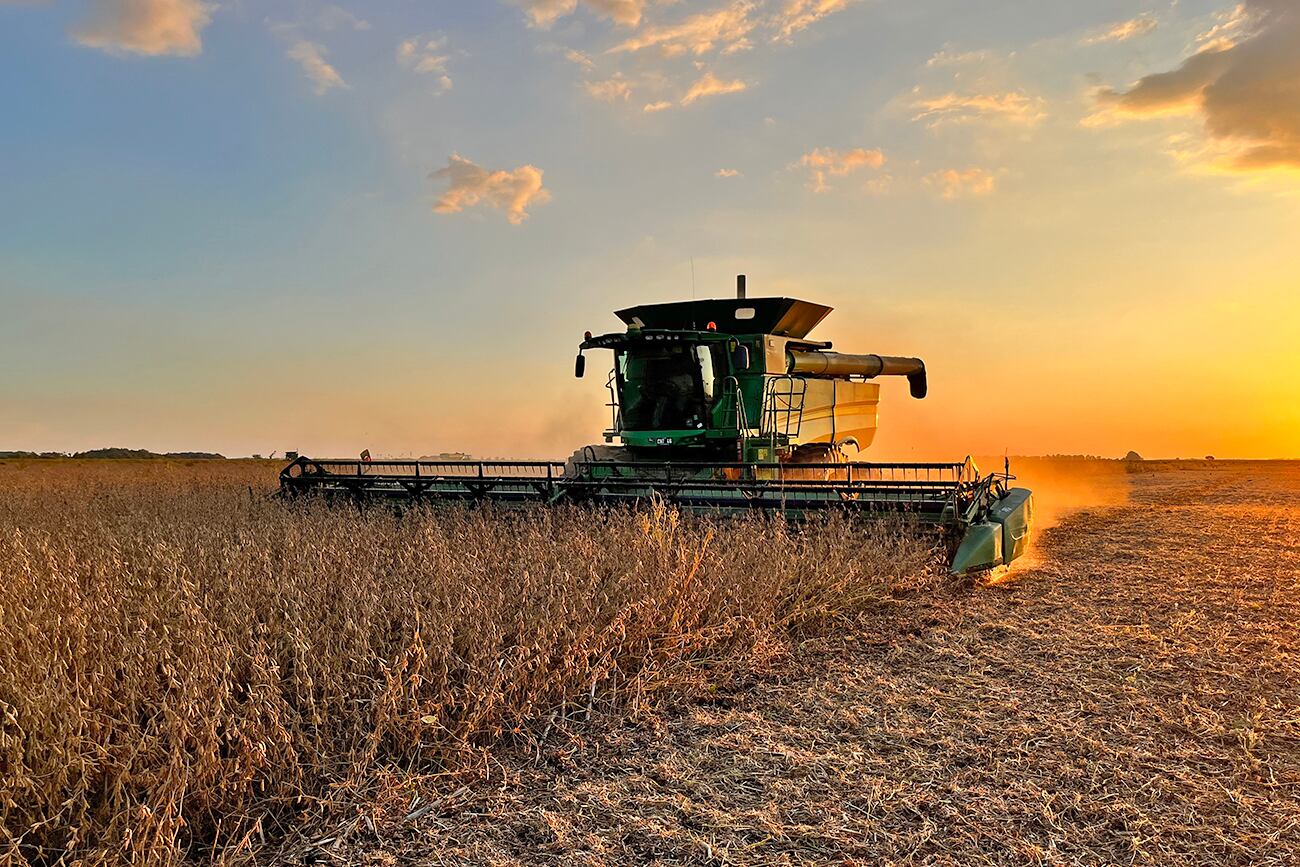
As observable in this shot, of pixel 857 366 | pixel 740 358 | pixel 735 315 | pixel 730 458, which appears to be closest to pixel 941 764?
pixel 740 358

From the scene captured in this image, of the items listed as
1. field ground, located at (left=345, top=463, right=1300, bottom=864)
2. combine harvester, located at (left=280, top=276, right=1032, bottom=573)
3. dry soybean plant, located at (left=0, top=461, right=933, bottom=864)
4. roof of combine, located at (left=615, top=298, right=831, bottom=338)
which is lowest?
field ground, located at (left=345, top=463, right=1300, bottom=864)

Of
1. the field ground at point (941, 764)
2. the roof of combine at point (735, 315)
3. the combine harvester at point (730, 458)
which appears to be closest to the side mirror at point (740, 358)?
the combine harvester at point (730, 458)

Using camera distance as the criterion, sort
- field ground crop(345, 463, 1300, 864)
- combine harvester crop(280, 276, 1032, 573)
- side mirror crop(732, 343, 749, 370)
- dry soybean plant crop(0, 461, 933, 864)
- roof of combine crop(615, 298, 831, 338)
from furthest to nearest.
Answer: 1. roof of combine crop(615, 298, 831, 338)
2. side mirror crop(732, 343, 749, 370)
3. combine harvester crop(280, 276, 1032, 573)
4. field ground crop(345, 463, 1300, 864)
5. dry soybean plant crop(0, 461, 933, 864)

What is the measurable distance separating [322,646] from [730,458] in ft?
20.5

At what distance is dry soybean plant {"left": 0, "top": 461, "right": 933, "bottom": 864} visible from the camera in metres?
2.71

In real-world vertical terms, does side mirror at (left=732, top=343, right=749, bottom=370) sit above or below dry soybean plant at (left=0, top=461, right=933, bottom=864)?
above

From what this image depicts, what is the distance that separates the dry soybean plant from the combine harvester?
0.55 m

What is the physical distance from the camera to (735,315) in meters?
10.5

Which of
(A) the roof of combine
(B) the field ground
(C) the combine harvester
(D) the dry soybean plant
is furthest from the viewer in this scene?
(A) the roof of combine

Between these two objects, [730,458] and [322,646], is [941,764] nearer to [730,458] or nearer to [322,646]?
[322,646]

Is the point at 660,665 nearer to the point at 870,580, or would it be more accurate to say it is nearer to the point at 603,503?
the point at 870,580

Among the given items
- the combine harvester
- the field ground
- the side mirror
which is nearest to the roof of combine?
the combine harvester

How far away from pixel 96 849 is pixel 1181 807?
3.49 metres

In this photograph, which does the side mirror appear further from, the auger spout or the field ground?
the field ground
